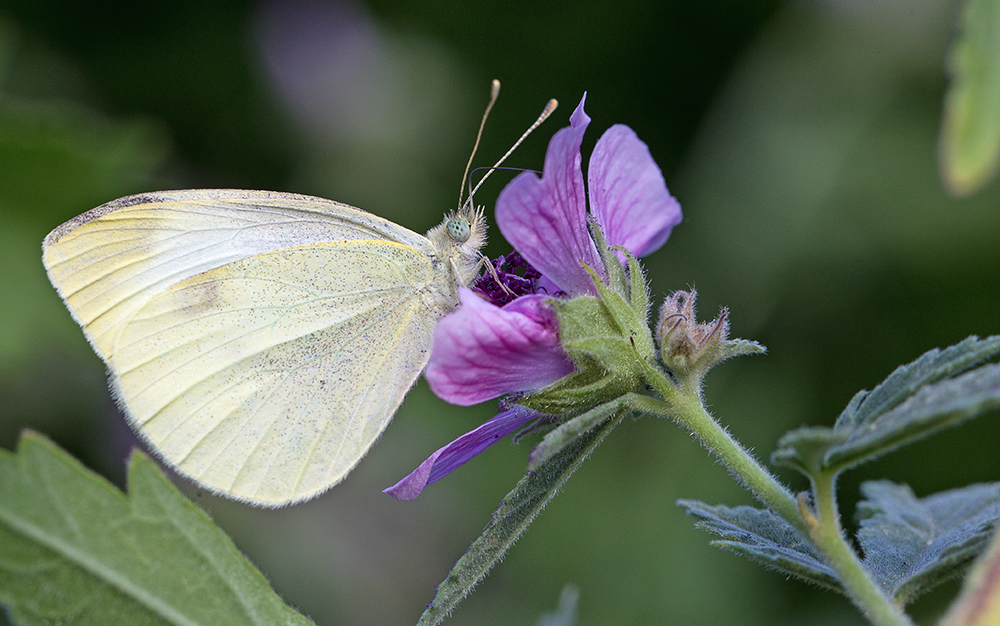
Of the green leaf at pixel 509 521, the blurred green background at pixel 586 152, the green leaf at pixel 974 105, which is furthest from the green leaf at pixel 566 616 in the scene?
the blurred green background at pixel 586 152

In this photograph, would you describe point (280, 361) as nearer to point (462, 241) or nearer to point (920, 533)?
point (462, 241)

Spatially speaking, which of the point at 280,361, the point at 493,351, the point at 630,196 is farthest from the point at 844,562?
the point at 280,361

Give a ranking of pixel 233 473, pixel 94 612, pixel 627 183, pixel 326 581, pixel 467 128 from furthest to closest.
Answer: pixel 467 128, pixel 326 581, pixel 233 473, pixel 627 183, pixel 94 612

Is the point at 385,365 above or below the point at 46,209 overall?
above

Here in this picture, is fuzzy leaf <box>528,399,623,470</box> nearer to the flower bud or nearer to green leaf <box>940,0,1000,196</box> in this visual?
the flower bud

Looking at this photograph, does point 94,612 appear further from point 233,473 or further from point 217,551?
point 233,473

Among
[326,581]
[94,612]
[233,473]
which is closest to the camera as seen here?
[94,612]

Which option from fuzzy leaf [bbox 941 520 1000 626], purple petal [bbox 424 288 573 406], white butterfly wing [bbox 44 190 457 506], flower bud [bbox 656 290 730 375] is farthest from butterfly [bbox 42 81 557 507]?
fuzzy leaf [bbox 941 520 1000 626]

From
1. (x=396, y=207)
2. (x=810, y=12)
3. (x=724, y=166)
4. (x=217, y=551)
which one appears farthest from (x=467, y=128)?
(x=217, y=551)
